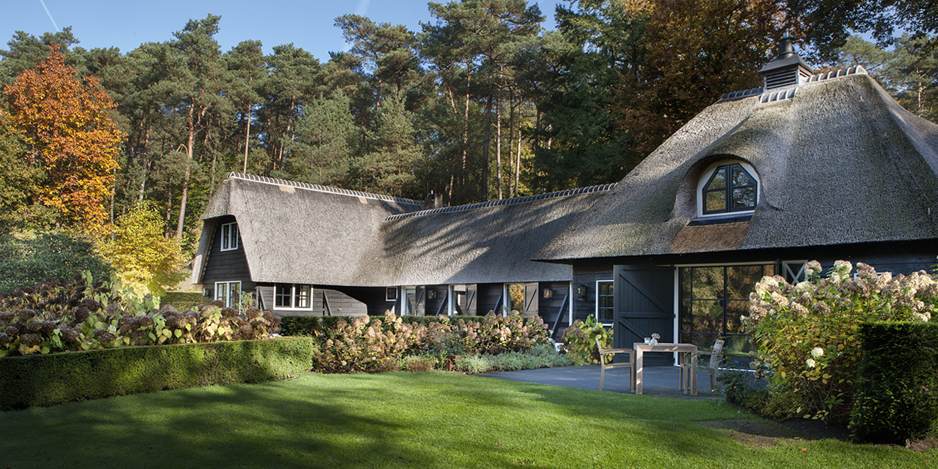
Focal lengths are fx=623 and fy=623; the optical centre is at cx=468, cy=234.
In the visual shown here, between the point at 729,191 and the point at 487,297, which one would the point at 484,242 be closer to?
the point at 487,297

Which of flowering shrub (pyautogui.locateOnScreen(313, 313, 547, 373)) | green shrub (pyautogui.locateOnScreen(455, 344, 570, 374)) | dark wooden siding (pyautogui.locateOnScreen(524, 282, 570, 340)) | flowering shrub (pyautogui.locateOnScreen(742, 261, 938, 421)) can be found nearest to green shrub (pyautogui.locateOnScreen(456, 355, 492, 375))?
green shrub (pyautogui.locateOnScreen(455, 344, 570, 374))

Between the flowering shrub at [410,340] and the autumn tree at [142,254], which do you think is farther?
the autumn tree at [142,254]

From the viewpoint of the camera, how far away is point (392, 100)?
37.6m

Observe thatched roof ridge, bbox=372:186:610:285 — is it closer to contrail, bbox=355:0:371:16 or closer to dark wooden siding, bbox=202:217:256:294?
dark wooden siding, bbox=202:217:256:294

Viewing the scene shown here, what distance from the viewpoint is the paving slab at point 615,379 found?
9.04m

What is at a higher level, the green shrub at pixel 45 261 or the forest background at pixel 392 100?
the forest background at pixel 392 100

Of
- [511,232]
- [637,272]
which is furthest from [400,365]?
[511,232]

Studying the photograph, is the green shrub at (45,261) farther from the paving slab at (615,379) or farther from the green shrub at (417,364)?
the paving slab at (615,379)

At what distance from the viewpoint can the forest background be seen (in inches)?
868

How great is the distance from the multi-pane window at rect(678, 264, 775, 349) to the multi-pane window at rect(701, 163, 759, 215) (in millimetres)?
1241

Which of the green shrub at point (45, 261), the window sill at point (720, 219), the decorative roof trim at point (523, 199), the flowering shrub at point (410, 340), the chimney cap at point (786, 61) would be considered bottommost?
the flowering shrub at point (410, 340)

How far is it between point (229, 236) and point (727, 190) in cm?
1737

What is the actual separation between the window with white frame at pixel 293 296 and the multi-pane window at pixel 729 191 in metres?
14.6

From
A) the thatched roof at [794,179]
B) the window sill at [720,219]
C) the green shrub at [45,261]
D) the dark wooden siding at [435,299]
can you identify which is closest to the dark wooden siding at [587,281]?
the thatched roof at [794,179]
